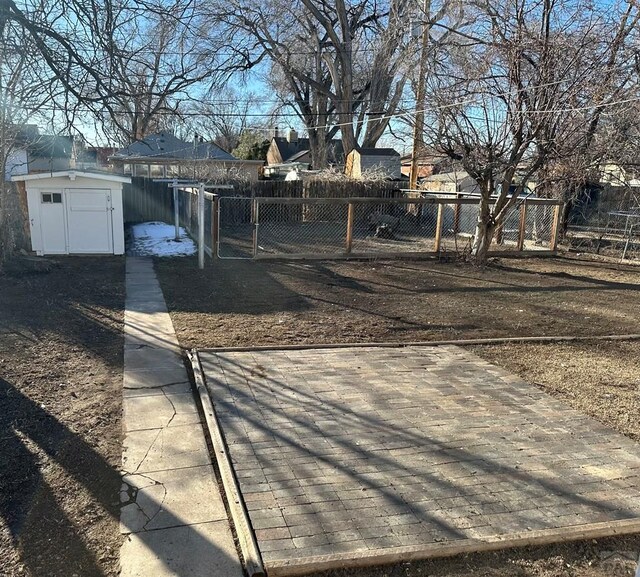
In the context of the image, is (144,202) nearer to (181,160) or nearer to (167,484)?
(181,160)

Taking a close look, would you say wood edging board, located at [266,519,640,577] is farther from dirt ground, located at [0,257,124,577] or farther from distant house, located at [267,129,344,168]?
distant house, located at [267,129,344,168]

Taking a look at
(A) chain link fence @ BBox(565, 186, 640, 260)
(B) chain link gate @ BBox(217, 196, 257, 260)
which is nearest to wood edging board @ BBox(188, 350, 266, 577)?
(B) chain link gate @ BBox(217, 196, 257, 260)

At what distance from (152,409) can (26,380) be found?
147 centimetres

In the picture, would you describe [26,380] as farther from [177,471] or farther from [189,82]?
[189,82]

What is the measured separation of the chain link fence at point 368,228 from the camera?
13.6 meters

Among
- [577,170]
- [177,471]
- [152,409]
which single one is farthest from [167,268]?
[577,170]

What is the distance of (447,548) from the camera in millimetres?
2924

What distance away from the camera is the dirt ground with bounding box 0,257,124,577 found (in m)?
2.88

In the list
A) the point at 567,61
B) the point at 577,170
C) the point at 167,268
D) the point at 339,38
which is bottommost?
the point at 167,268

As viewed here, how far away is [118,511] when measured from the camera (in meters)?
3.22

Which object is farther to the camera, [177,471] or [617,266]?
[617,266]

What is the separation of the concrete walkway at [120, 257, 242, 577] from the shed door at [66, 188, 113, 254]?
24.7 ft

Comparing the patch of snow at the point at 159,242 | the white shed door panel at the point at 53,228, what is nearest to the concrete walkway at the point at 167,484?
the white shed door panel at the point at 53,228

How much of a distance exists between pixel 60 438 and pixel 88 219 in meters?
9.51
